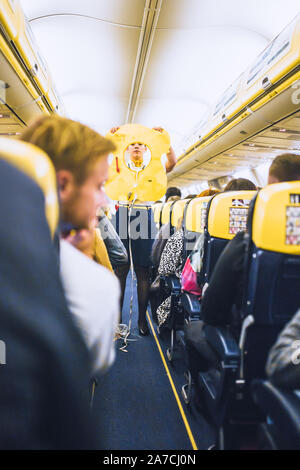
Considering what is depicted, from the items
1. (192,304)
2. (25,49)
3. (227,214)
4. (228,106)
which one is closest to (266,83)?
(228,106)

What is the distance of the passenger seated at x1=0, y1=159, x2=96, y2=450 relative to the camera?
0.51 meters

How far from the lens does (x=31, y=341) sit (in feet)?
1.68

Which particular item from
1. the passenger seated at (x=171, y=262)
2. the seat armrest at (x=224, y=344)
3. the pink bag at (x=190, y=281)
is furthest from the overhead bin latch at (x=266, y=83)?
the seat armrest at (x=224, y=344)

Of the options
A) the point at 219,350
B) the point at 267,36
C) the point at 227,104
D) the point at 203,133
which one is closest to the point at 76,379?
the point at 219,350

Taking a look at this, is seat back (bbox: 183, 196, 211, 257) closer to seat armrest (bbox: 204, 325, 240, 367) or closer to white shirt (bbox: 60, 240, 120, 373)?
seat armrest (bbox: 204, 325, 240, 367)

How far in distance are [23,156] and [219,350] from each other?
4.23 ft

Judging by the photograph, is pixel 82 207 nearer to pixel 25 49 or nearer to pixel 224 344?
pixel 224 344

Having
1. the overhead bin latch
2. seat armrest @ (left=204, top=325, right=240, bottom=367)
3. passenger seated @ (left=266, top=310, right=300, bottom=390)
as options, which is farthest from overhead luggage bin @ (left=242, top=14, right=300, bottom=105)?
passenger seated @ (left=266, top=310, right=300, bottom=390)

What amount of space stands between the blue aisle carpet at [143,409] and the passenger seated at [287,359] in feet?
3.05

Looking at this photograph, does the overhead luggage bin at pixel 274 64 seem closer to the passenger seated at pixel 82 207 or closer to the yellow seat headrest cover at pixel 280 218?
the yellow seat headrest cover at pixel 280 218

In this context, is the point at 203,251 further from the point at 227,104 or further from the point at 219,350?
the point at 227,104

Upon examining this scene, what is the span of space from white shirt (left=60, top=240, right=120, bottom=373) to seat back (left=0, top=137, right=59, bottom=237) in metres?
0.11

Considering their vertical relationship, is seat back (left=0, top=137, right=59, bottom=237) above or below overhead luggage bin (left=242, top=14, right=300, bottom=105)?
below

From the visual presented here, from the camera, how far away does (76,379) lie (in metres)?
0.55
